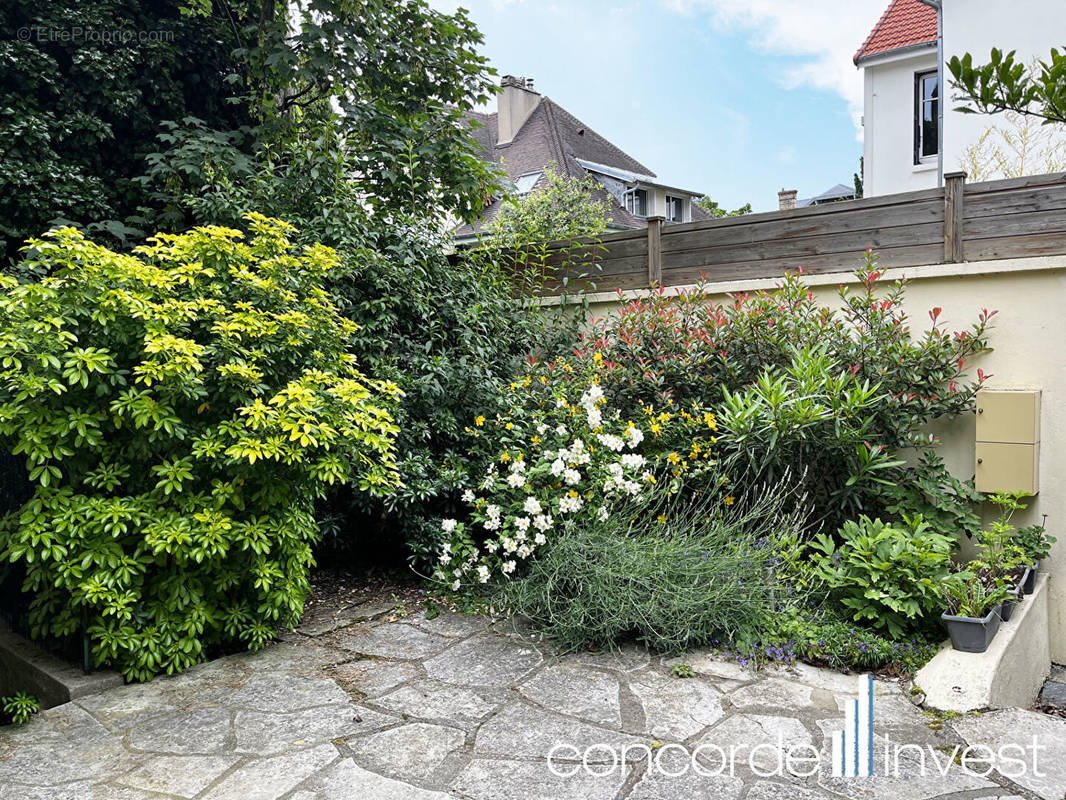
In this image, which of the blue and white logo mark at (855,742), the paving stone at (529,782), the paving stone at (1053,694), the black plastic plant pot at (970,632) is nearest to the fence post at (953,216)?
the black plastic plant pot at (970,632)

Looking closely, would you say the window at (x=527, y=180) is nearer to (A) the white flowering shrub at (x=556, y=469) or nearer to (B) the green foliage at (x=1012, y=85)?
(A) the white flowering shrub at (x=556, y=469)

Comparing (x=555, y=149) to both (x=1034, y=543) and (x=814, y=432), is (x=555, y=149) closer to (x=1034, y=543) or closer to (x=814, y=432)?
(x=814, y=432)

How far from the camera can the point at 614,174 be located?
822 inches

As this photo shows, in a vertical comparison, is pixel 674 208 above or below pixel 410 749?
above

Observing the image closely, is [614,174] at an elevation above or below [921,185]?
above

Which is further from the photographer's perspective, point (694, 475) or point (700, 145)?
point (700, 145)

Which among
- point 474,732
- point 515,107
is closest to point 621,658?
point 474,732

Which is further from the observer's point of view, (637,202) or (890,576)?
(637,202)

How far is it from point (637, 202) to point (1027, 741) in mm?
21872

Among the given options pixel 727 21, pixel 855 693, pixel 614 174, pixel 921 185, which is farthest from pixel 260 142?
pixel 614 174

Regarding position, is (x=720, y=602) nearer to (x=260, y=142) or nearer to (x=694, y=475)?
(x=694, y=475)

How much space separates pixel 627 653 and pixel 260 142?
4989 mm

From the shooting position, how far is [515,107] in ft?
68.4

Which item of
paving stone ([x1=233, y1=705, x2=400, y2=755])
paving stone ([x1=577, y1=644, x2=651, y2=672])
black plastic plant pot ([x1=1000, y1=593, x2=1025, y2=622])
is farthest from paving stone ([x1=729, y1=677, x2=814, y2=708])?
paving stone ([x1=233, y1=705, x2=400, y2=755])
